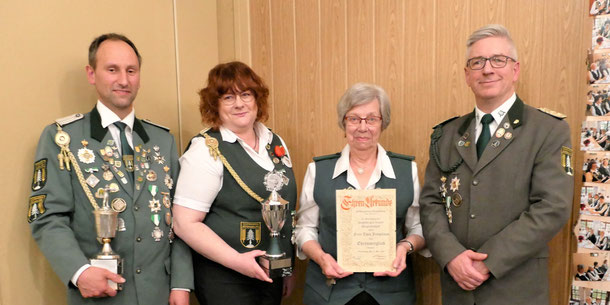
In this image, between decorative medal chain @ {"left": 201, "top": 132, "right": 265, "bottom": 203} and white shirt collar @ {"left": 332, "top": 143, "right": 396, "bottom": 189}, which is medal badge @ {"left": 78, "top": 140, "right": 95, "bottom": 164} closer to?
decorative medal chain @ {"left": 201, "top": 132, "right": 265, "bottom": 203}

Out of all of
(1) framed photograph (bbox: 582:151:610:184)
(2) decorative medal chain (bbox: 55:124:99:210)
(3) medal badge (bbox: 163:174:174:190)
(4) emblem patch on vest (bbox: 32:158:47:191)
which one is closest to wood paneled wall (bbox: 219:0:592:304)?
(1) framed photograph (bbox: 582:151:610:184)

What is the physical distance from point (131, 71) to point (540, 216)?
1706 millimetres

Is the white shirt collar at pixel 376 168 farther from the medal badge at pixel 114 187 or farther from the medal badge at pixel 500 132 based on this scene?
the medal badge at pixel 114 187

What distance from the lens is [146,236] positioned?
186 centimetres

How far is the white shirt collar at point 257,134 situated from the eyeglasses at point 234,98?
0.12 meters

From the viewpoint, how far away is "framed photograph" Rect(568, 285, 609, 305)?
1712 millimetres

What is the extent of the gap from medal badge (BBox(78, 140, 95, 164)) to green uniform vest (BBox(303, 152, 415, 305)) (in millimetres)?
930

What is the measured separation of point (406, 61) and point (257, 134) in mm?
899

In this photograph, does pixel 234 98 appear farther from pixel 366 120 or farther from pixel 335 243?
pixel 335 243

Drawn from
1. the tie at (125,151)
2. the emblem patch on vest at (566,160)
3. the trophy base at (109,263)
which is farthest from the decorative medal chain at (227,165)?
the emblem patch on vest at (566,160)

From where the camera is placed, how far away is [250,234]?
6.61 ft

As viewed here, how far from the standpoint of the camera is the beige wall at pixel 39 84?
1.91 meters

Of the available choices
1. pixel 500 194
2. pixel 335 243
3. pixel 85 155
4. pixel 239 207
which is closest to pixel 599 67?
pixel 500 194

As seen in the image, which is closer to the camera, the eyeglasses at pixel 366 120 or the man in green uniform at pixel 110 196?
the man in green uniform at pixel 110 196
